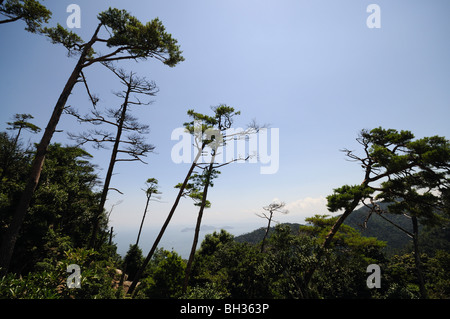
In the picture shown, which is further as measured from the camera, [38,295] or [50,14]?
[50,14]

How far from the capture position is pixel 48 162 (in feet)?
46.1

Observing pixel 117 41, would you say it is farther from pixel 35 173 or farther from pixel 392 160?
A: pixel 392 160

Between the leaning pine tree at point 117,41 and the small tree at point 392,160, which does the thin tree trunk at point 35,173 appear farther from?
the small tree at point 392,160

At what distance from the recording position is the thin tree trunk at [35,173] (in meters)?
5.98

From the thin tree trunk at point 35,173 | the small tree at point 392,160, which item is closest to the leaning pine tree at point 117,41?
the thin tree trunk at point 35,173

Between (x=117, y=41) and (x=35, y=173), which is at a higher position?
(x=117, y=41)

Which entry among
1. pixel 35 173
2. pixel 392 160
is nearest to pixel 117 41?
pixel 35 173

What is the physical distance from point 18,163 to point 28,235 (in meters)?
8.94

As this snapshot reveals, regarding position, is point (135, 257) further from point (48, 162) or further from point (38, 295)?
point (38, 295)

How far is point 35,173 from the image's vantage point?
6.72 m

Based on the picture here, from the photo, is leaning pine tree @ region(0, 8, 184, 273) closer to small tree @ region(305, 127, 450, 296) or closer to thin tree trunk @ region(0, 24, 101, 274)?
thin tree trunk @ region(0, 24, 101, 274)

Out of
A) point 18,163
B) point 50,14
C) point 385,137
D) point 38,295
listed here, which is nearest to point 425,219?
point 385,137
